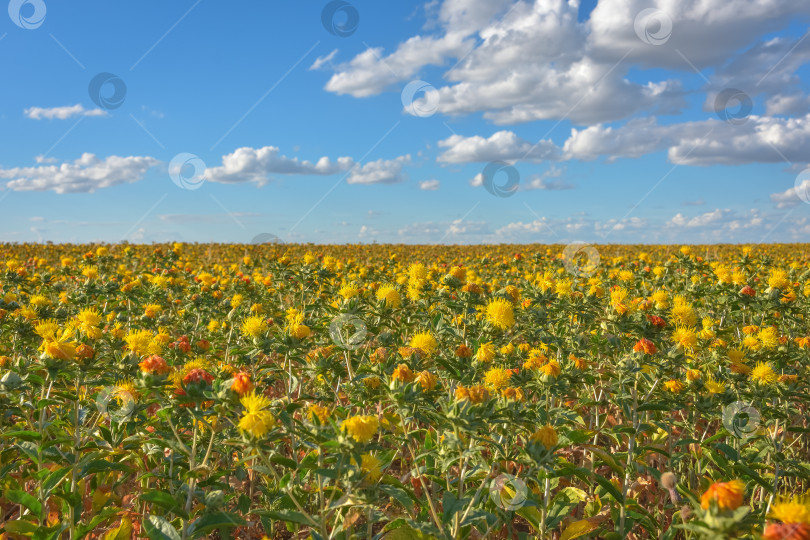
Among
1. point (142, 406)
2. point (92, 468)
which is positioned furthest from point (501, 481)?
point (92, 468)

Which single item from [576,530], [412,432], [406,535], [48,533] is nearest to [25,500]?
[48,533]

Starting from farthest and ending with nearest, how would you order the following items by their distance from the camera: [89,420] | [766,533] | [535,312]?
[535,312] < [89,420] < [766,533]

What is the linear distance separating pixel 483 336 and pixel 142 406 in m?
2.97

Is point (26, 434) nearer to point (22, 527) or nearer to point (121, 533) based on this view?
point (22, 527)

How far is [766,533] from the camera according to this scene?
1563 mm

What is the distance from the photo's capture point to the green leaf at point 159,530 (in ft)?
7.52

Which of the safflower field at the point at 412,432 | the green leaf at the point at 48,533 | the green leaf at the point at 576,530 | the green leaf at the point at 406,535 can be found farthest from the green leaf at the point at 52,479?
the green leaf at the point at 576,530

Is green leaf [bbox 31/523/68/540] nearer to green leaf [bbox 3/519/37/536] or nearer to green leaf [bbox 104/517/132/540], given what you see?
green leaf [bbox 3/519/37/536]

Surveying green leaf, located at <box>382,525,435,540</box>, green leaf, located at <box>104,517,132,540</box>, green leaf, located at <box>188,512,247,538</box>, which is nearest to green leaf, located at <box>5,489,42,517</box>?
green leaf, located at <box>104,517,132,540</box>

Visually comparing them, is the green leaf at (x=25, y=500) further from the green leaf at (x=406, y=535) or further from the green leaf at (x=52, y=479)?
the green leaf at (x=406, y=535)

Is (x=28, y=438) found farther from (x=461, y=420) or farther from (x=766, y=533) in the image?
(x=766, y=533)

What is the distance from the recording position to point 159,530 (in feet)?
7.66

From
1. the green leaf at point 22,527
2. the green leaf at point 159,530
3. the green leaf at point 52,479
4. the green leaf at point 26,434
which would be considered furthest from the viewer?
the green leaf at point 26,434

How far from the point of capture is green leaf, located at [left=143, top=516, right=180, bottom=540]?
7.52 ft
